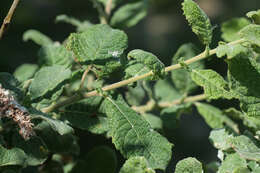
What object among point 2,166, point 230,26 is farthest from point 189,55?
point 2,166

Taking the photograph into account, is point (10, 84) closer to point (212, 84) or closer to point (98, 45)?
point (98, 45)

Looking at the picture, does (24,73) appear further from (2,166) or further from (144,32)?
(144,32)

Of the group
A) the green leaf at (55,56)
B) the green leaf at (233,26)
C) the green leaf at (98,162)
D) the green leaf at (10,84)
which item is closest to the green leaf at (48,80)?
the green leaf at (10,84)

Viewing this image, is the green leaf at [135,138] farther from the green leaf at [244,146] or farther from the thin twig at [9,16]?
the thin twig at [9,16]

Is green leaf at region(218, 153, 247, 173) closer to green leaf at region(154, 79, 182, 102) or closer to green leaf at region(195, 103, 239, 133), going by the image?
green leaf at region(195, 103, 239, 133)

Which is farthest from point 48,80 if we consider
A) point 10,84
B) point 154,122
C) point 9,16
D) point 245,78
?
point 245,78

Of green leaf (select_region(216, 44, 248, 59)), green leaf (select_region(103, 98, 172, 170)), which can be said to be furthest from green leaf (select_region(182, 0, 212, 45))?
green leaf (select_region(103, 98, 172, 170))
